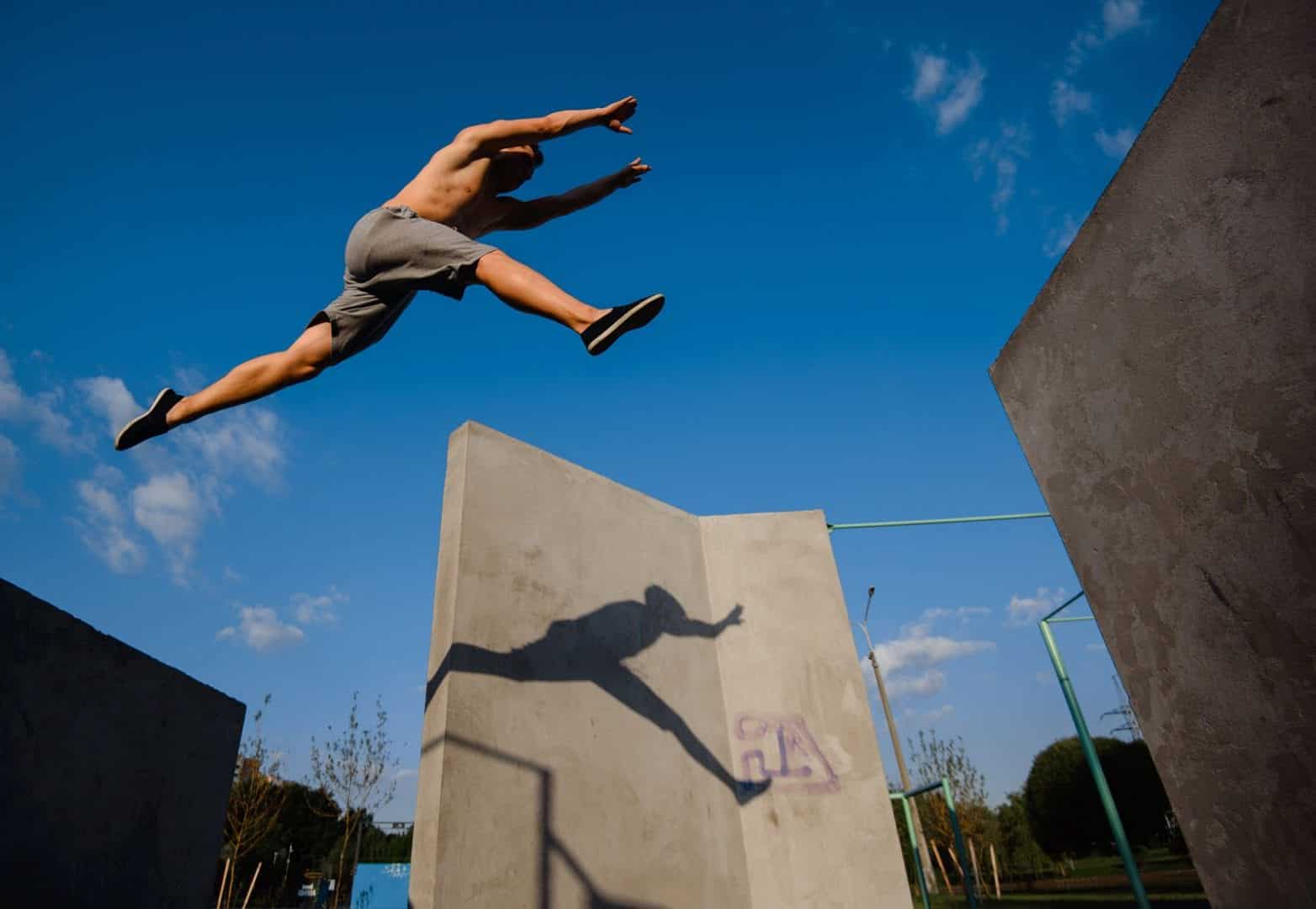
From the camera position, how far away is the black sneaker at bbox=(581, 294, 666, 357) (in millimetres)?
2359

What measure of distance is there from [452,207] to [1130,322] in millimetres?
2584

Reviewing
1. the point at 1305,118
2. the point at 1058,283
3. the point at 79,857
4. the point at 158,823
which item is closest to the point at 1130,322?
the point at 1058,283

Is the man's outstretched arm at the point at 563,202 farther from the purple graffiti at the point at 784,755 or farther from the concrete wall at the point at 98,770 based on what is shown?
the purple graffiti at the point at 784,755

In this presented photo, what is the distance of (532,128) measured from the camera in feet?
9.55

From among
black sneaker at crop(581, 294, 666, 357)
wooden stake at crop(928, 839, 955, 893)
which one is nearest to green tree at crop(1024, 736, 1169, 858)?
wooden stake at crop(928, 839, 955, 893)

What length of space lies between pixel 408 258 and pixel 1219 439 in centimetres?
267

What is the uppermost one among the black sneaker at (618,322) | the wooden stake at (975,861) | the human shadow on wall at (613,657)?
the black sneaker at (618,322)

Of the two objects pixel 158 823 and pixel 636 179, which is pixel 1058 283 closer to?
pixel 636 179

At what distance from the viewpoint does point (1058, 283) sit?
1834 mm

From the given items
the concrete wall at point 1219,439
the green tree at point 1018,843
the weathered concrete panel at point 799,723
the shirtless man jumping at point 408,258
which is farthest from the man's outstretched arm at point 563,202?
the green tree at point 1018,843

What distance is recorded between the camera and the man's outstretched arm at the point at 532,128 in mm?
2922

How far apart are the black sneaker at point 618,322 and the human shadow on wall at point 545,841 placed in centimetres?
210

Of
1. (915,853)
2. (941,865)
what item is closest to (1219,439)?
(915,853)

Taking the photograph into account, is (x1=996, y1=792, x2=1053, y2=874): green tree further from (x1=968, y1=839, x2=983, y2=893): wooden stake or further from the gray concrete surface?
the gray concrete surface
